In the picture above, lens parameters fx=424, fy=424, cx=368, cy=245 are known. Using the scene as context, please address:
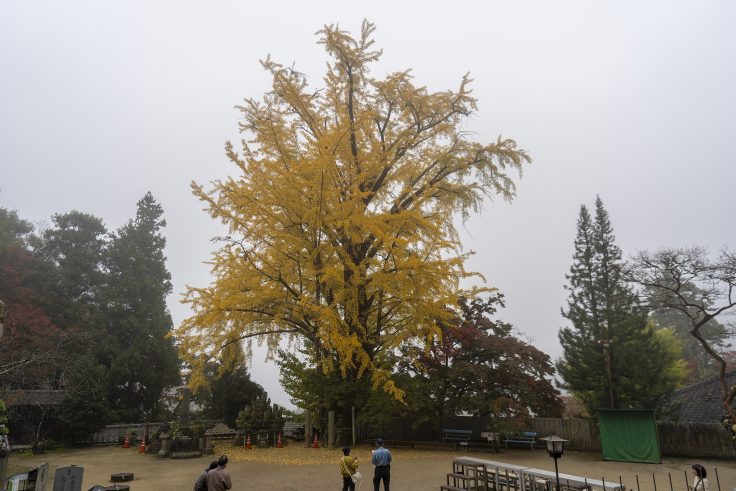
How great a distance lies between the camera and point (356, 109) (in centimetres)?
1780

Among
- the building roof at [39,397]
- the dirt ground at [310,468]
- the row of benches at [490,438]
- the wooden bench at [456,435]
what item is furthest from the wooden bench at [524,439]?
the building roof at [39,397]

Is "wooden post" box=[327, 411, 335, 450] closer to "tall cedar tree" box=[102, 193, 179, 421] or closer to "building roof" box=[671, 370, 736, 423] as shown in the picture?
Result: "tall cedar tree" box=[102, 193, 179, 421]

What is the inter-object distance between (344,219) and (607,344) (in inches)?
517

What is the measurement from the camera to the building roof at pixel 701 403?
18.9 metres

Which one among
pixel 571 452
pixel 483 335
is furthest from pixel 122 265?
pixel 571 452

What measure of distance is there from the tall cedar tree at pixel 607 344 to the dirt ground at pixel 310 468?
3189 millimetres

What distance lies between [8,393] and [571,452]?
22.2 meters

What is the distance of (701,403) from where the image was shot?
2039cm

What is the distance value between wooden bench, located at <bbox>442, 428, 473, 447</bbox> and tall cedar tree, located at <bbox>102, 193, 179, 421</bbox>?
15.9 meters

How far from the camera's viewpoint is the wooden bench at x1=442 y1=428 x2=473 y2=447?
1730cm

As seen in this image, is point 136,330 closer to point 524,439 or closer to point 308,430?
point 308,430

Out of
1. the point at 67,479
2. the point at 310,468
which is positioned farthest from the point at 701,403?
the point at 67,479

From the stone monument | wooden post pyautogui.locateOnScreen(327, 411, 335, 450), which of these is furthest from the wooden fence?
the stone monument

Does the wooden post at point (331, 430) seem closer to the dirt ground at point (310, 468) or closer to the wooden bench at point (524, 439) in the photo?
the dirt ground at point (310, 468)
